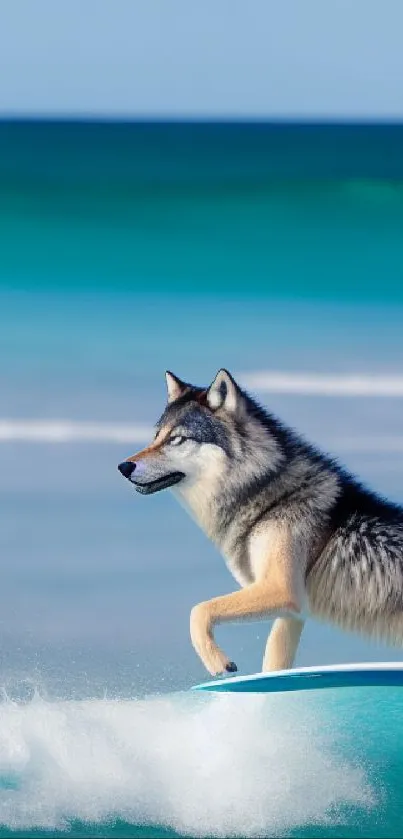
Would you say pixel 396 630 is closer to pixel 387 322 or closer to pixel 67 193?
pixel 387 322

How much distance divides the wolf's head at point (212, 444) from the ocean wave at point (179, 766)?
0.54 m

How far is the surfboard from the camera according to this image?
105 inches

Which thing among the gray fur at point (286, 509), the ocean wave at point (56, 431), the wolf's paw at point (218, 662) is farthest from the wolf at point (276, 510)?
the ocean wave at point (56, 431)

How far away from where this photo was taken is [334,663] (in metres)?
2.94

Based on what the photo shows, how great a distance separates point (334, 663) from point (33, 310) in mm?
995

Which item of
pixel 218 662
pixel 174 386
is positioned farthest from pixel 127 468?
pixel 218 662

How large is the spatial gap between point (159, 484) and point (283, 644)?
0.43 m

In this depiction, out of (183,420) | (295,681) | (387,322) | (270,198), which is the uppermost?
(270,198)

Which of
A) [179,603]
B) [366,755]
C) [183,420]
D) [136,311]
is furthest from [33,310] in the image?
[366,755]

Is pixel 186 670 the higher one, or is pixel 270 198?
pixel 270 198

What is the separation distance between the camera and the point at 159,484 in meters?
2.74

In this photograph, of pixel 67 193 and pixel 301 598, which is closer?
pixel 301 598

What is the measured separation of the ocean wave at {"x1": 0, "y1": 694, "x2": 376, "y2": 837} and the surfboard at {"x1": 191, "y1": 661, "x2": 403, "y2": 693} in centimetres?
30

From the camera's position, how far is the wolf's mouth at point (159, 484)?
107 inches
